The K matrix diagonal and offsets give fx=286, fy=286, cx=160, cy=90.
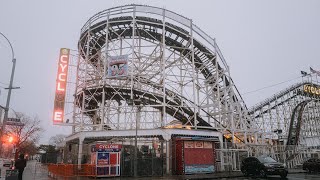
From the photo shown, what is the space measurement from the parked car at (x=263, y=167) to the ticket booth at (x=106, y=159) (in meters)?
10.3

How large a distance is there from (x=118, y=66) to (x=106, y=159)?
34.4ft

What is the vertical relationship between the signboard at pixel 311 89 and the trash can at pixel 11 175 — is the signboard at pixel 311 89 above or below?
above

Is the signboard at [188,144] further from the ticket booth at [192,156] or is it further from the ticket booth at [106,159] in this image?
the ticket booth at [106,159]

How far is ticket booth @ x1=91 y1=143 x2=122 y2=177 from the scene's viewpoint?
20156 mm

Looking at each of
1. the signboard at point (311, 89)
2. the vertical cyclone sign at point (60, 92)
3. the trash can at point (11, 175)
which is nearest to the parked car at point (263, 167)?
the trash can at point (11, 175)

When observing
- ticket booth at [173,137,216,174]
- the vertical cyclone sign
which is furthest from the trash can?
the vertical cyclone sign

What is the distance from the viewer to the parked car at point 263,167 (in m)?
20.3

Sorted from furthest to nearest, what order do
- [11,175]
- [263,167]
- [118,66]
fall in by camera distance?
[118,66], [263,167], [11,175]

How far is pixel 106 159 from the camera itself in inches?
803

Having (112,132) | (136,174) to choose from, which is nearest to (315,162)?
(136,174)

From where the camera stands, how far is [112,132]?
25469 mm

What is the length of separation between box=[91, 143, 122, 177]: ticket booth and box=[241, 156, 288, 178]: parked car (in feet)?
33.8

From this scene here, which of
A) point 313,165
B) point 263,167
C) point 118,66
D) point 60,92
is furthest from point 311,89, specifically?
point 60,92

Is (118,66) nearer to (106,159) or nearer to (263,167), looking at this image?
(106,159)
